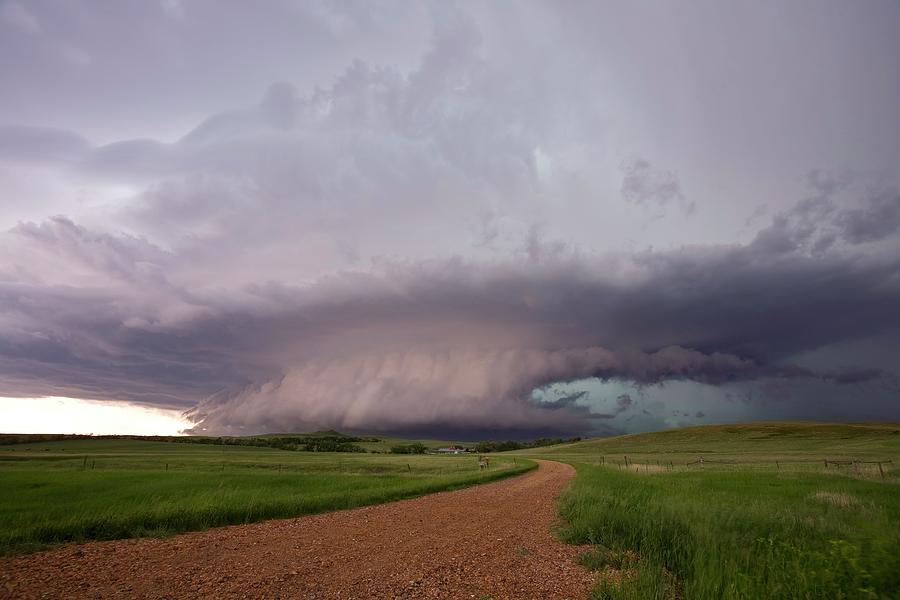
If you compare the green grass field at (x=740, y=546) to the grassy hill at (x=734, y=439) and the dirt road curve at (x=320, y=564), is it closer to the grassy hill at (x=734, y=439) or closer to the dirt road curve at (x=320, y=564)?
the dirt road curve at (x=320, y=564)

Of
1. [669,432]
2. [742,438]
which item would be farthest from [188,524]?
[669,432]

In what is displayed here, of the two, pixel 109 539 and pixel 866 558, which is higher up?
pixel 866 558

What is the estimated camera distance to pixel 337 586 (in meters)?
8.37

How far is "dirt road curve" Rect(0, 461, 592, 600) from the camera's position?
27.1 feet

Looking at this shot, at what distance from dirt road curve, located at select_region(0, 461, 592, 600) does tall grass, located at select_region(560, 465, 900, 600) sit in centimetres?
106

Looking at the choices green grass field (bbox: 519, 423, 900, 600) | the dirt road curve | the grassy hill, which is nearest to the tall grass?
green grass field (bbox: 519, 423, 900, 600)

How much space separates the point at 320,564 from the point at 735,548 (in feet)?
27.8

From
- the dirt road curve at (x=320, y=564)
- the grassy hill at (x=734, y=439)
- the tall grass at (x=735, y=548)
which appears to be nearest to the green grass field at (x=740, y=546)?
the tall grass at (x=735, y=548)

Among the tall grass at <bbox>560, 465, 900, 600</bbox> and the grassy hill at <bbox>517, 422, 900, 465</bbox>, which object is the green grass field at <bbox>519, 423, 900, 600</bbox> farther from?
the grassy hill at <bbox>517, 422, 900, 465</bbox>

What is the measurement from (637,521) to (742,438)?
372ft

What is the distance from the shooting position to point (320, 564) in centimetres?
980

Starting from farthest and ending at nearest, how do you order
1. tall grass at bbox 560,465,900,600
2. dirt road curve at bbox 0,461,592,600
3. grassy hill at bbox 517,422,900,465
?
grassy hill at bbox 517,422,900,465 → dirt road curve at bbox 0,461,592,600 → tall grass at bbox 560,465,900,600

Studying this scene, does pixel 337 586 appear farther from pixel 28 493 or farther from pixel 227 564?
pixel 28 493

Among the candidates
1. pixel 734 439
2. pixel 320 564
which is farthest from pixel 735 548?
pixel 734 439
